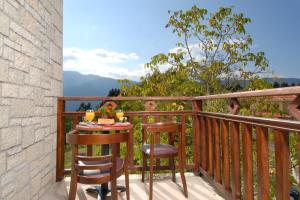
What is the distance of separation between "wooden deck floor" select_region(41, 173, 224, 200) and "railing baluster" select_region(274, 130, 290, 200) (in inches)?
48.5

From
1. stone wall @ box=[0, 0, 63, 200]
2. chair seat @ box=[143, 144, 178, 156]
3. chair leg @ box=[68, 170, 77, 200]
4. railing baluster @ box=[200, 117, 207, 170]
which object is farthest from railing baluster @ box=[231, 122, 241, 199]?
stone wall @ box=[0, 0, 63, 200]

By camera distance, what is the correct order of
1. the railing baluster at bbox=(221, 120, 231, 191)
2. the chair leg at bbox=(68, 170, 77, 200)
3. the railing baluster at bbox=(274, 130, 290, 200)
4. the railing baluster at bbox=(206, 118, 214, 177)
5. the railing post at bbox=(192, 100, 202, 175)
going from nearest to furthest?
1. the railing baluster at bbox=(274, 130, 290, 200)
2. the chair leg at bbox=(68, 170, 77, 200)
3. the railing baluster at bbox=(221, 120, 231, 191)
4. the railing baluster at bbox=(206, 118, 214, 177)
5. the railing post at bbox=(192, 100, 202, 175)

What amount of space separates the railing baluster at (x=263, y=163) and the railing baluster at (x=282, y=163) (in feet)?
0.61

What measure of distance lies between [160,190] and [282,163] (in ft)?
5.53

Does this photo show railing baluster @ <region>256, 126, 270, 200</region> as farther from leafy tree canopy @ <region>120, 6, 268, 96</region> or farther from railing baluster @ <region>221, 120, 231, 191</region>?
leafy tree canopy @ <region>120, 6, 268, 96</region>

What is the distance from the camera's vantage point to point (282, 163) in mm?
1605

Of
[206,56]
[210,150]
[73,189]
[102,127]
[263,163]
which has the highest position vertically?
[206,56]

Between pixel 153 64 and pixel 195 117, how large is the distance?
3.63 meters

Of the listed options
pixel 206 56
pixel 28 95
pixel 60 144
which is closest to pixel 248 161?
pixel 28 95

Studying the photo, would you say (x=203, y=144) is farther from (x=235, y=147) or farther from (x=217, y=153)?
(x=235, y=147)

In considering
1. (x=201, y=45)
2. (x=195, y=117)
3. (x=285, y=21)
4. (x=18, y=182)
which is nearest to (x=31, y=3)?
(x=18, y=182)

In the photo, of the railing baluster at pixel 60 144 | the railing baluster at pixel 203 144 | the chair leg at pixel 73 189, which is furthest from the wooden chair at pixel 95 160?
the railing baluster at pixel 203 144

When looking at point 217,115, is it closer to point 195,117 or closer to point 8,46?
point 195,117

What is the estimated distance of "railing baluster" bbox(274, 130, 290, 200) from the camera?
5.20 feet
